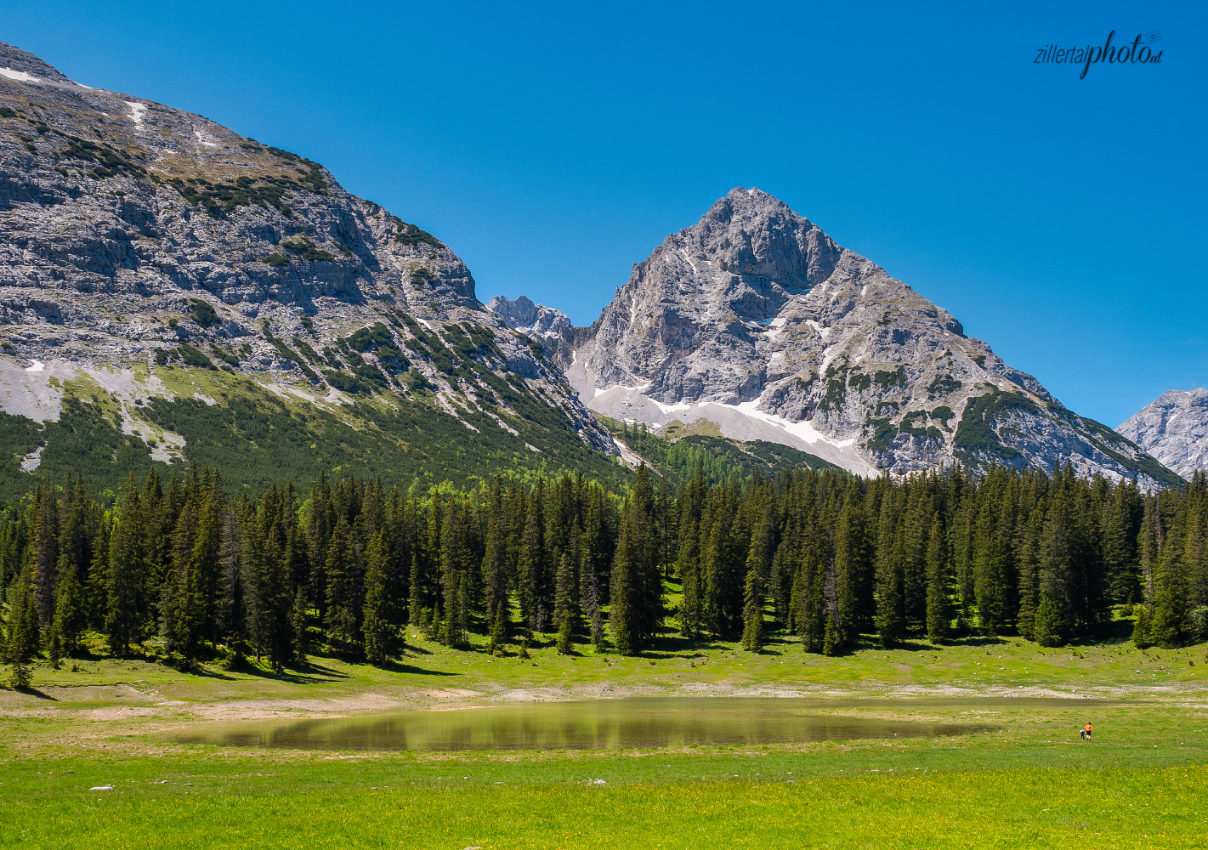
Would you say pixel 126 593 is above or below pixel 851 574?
below

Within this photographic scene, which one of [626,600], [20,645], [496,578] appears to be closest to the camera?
[20,645]

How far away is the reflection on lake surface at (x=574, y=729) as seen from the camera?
147ft

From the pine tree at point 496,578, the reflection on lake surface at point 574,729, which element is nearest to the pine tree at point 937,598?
the reflection on lake surface at point 574,729

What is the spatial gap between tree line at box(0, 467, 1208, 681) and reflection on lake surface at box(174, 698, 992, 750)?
1116 inches

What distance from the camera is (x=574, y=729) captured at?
5212cm

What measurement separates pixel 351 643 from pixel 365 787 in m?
63.9

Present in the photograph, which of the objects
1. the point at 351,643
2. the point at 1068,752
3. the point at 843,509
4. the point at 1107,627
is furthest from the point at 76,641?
the point at 1107,627

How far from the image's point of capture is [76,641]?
72625 mm

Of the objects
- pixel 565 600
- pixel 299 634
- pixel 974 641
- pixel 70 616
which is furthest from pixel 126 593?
pixel 974 641

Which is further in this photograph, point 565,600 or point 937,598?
point 565,600

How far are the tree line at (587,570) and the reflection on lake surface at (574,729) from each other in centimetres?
2835

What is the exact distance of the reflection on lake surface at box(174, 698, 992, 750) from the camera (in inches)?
1762

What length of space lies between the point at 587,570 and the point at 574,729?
65.0 metres

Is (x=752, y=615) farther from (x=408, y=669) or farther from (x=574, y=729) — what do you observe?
(x=574, y=729)
